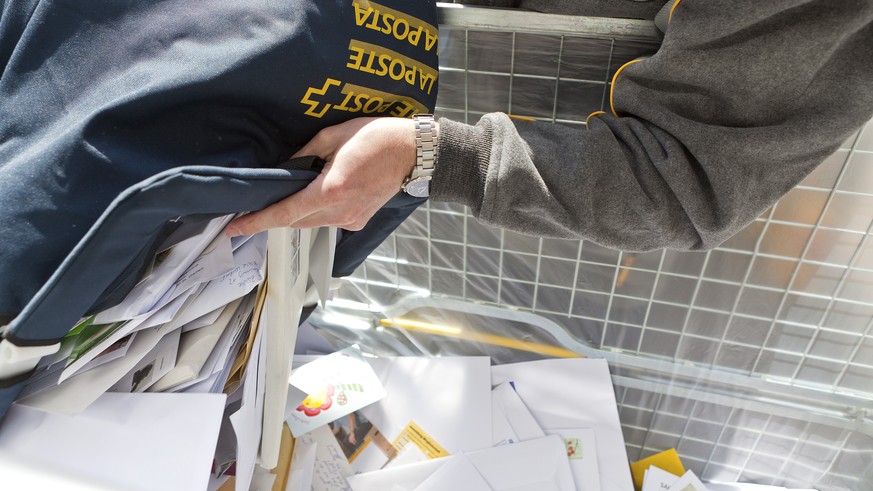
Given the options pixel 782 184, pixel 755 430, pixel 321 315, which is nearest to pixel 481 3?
pixel 782 184

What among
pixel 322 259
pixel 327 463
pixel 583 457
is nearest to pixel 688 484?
pixel 583 457

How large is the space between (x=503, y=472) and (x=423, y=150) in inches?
23.1

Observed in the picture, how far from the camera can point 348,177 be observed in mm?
623

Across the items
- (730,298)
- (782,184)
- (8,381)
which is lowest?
(730,298)

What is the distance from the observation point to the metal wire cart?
0.79m

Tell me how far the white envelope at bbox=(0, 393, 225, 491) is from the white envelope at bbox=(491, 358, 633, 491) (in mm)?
649

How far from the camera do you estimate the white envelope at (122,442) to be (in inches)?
21.7

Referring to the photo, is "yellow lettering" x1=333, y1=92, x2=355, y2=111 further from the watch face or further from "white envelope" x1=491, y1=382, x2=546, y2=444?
"white envelope" x1=491, y1=382, x2=546, y2=444

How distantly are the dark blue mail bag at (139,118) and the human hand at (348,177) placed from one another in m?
0.02

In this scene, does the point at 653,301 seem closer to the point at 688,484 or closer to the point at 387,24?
the point at 688,484

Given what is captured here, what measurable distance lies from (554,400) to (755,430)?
13.7 inches

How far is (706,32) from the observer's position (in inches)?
23.8

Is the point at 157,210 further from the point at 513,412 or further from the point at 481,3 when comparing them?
the point at 513,412

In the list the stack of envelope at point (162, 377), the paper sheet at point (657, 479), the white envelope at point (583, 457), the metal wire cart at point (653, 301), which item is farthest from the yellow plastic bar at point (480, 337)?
the stack of envelope at point (162, 377)
